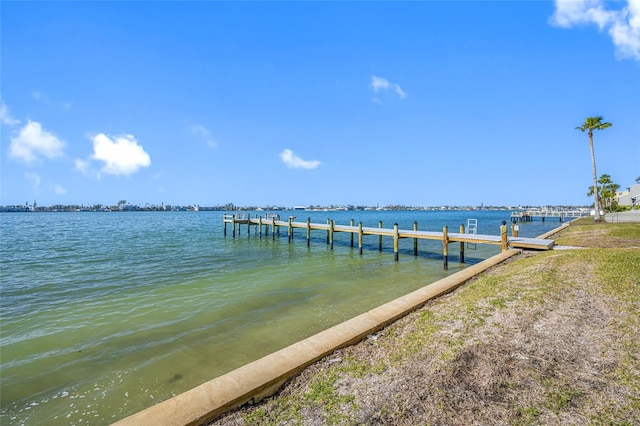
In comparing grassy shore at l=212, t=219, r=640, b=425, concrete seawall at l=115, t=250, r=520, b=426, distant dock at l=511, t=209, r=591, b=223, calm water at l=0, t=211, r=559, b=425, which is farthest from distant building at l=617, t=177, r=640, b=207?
concrete seawall at l=115, t=250, r=520, b=426

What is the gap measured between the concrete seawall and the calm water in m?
1.96

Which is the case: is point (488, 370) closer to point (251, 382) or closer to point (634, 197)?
point (251, 382)

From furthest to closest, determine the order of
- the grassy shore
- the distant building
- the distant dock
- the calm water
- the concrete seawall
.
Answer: the distant dock → the distant building → the calm water → the concrete seawall → the grassy shore

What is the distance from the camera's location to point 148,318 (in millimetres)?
9547

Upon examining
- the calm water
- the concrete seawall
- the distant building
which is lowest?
the calm water

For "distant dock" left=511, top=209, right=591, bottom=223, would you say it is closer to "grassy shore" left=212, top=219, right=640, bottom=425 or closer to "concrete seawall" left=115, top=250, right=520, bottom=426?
"grassy shore" left=212, top=219, right=640, bottom=425

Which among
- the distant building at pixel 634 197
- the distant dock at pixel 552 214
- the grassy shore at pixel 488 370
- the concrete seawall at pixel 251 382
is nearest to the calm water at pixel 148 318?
the concrete seawall at pixel 251 382

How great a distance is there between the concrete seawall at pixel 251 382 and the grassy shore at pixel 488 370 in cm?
15

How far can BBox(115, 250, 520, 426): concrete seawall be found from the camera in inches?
138

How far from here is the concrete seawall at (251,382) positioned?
351 centimetres

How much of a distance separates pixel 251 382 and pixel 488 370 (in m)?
3.14

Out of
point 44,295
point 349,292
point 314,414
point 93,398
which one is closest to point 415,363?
point 314,414

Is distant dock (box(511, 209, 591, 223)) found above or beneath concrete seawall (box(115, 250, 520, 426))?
above

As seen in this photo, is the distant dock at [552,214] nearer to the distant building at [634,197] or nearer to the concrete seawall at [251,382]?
the distant building at [634,197]
